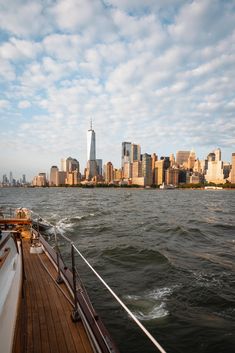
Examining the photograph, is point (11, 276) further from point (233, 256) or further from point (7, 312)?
point (233, 256)

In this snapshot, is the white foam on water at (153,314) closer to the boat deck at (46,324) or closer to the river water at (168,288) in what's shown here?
the river water at (168,288)


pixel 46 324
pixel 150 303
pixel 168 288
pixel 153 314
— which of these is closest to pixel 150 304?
pixel 150 303

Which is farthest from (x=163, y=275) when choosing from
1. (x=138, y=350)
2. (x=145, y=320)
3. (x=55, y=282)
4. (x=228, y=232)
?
(x=228, y=232)

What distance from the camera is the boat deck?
3.96 metres

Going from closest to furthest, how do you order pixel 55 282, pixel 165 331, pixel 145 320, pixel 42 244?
pixel 55 282
pixel 165 331
pixel 145 320
pixel 42 244

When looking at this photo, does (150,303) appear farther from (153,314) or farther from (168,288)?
(168,288)

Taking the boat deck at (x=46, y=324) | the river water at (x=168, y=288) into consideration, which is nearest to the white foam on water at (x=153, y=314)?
the river water at (x=168, y=288)

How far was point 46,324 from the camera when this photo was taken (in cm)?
461

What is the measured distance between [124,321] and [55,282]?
9.42ft

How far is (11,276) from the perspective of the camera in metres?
4.05

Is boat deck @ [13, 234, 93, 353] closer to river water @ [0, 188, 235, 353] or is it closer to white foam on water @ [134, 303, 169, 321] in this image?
river water @ [0, 188, 235, 353]

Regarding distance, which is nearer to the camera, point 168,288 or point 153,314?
point 153,314

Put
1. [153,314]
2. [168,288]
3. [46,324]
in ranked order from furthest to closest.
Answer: [168,288] → [153,314] → [46,324]

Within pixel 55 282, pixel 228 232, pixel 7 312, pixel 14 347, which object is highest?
pixel 7 312
